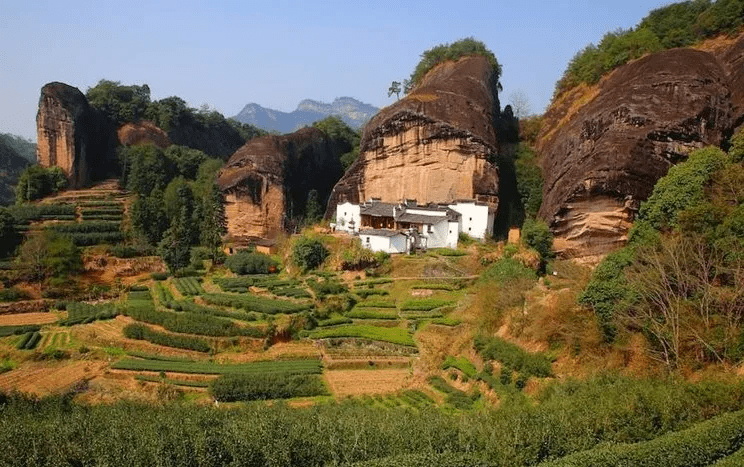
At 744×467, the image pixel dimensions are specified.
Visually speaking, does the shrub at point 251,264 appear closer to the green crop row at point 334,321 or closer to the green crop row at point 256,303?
the green crop row at point 256,303

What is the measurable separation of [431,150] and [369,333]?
1975 centimetres

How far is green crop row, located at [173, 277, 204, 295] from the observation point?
3706 centimetres

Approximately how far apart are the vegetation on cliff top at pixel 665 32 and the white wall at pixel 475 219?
56.2 feet

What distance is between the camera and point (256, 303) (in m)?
32.9

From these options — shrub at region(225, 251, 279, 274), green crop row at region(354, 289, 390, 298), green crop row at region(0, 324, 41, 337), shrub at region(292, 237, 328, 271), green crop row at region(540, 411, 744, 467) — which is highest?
shrub at region(292, 237, 328, 271)

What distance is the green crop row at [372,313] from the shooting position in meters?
31.8

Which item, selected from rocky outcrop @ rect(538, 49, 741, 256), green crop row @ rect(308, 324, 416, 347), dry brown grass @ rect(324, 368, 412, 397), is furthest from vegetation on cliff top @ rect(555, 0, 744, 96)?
dry brown grass @ rect(324, 368, 412, 397)

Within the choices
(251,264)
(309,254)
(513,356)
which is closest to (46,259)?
(251,264)

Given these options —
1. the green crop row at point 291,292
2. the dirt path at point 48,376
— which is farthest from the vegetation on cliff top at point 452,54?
the dirt path at point 48,376

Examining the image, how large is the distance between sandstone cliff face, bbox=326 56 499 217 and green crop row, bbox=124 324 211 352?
21.7 meters

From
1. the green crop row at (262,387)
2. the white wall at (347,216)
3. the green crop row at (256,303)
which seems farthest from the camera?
the white wall at (347,216)

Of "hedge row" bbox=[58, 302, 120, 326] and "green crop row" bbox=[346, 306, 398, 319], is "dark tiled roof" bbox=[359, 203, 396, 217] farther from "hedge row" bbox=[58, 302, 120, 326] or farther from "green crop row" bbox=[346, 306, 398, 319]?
"hedge row" bbox=[58, 302, 120, 326]

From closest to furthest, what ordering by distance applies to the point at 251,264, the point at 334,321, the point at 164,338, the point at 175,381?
the point at 175,381 < the point at 164,338 < the point at 334,321 < the point at 251,264

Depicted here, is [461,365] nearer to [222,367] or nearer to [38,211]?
[222,367]
